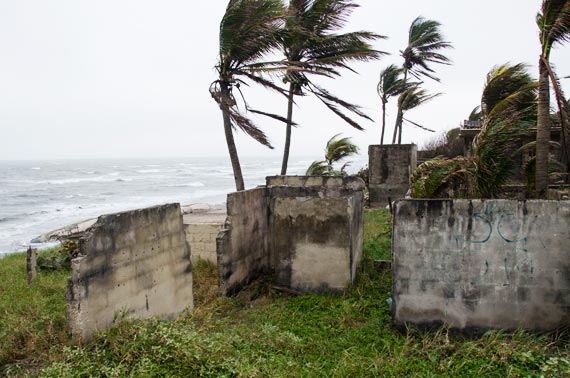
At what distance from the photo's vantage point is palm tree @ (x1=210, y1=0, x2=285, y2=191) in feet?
29.0

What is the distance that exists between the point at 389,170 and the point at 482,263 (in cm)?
1027

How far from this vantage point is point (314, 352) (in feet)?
17.5

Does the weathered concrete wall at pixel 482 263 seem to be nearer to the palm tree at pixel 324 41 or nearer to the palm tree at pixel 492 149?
the palm tree at pixel 492 149

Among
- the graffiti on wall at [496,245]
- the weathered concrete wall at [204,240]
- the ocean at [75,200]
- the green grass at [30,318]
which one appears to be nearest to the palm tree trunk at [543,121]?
the graffiti on wall at [496,245]

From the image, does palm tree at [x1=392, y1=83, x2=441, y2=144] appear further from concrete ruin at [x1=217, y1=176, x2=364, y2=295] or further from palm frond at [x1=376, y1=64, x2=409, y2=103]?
concrete ruin at [x1=217, y1=176, x2=364, y2=295]

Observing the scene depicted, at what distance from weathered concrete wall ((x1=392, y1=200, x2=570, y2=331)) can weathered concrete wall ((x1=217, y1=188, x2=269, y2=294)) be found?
2870 millimetres

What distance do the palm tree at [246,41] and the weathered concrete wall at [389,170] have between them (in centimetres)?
735

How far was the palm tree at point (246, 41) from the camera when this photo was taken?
8.84 m

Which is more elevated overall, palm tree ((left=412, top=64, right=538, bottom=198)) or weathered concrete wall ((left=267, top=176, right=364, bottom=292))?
palm tree ((left=412, top=64, right=538, bottom=198))

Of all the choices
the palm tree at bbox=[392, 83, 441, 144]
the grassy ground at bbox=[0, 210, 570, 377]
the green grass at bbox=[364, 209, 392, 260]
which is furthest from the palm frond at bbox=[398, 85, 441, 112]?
the grassy ground at bbox=[0, 210, 570, 377]

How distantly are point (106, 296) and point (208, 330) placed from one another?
1.41 meters

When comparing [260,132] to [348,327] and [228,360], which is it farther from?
[228,360]

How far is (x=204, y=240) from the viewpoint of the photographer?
30.8 feet

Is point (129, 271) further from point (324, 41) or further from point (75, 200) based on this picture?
point (75, 200)
